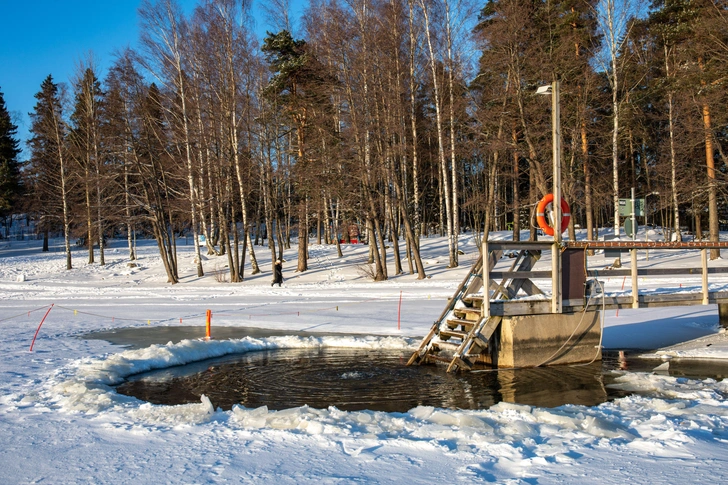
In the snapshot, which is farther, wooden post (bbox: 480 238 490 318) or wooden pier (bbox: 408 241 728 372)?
wooden pier (bbox: 408 241 728 372)

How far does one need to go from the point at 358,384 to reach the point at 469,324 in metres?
3.06

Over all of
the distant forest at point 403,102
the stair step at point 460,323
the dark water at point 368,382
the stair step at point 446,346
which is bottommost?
the dark water at point 368,382

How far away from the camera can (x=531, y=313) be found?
12812 millimetres

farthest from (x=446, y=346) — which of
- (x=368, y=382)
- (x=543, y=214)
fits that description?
(x=543, y=214)

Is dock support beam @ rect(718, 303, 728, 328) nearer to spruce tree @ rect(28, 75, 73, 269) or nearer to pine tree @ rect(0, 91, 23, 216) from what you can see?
spruce tree @ rect(28, 75, 73, 269)

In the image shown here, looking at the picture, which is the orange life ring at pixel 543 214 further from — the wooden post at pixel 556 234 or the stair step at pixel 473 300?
the stair step at pixel 473 300

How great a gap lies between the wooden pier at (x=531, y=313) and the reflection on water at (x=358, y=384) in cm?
41

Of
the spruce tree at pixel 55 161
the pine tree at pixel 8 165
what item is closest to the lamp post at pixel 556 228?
the spruce tree at pixel 55 161

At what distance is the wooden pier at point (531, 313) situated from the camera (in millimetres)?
12562

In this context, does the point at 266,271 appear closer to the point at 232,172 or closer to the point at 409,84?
the point at 232,172

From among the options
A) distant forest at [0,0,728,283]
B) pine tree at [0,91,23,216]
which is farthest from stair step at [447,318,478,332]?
pine tree at [0,91,23,216]

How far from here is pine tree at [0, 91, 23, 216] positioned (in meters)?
59.0

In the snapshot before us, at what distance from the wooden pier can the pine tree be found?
57.0m

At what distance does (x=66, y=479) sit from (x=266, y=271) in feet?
114
